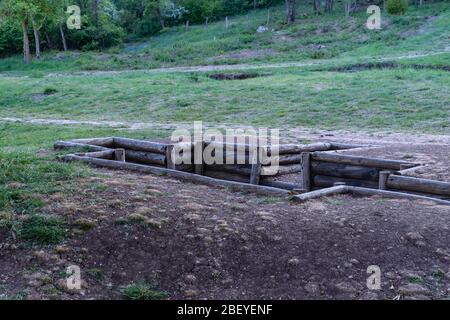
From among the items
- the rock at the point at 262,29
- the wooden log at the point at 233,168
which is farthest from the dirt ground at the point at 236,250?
the rock at the point at 262,29

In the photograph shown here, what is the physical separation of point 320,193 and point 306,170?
2.02 metres

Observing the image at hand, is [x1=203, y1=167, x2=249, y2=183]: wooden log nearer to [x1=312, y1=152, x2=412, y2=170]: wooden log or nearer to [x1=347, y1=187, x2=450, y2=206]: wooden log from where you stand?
[x1=312, y1=152, x2=412, y2=170]: wooden log

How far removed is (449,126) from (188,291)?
1194cm

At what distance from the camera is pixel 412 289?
566cm

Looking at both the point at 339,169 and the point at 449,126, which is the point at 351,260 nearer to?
the point at 339,169

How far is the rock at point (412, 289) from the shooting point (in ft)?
18.4

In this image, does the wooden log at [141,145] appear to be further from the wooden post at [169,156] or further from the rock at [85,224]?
the rock at [85,224]

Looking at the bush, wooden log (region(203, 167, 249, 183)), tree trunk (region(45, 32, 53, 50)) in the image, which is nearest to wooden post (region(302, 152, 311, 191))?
wooden log (region(203, 167, 249, 183))

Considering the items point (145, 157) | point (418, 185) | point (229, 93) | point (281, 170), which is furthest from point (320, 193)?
point (229, 93)

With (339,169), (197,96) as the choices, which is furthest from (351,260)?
(197,96)

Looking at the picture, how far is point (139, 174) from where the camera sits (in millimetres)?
9375

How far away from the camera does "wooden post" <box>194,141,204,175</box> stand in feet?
37.4

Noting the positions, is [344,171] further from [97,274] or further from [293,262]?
[97,274]

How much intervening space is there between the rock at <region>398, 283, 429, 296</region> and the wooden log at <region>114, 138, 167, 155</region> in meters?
5.95
